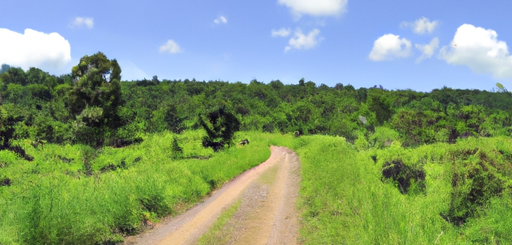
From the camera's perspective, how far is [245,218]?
10.8m

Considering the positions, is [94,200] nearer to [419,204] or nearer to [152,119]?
[419,204]

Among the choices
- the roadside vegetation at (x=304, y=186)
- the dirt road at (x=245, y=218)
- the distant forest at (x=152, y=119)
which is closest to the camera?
the roadside vegetation at (x=304, y=186)

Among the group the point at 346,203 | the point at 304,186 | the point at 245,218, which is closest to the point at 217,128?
the point at 304,186

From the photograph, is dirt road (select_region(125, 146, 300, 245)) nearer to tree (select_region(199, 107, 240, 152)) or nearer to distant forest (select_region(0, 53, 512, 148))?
tree (select_region(199, 107, 240, 152))

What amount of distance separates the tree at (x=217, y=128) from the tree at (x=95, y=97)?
1779cm

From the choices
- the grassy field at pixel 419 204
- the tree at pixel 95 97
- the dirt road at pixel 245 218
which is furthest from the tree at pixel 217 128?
the tree at pixel 95 97

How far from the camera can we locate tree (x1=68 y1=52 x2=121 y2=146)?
3672cm

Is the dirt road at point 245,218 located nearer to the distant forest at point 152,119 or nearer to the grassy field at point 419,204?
the grassy field at point 419,204

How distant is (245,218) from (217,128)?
1535 cm

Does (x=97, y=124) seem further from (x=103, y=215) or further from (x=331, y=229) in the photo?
(x=331, y=229)

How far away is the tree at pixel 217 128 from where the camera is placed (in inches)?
1000

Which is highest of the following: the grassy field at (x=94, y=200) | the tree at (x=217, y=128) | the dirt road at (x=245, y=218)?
the tree at (x=217, y=128)

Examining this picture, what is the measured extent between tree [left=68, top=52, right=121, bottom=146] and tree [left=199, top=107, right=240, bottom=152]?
58.4 feet

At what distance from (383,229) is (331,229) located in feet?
6.38
